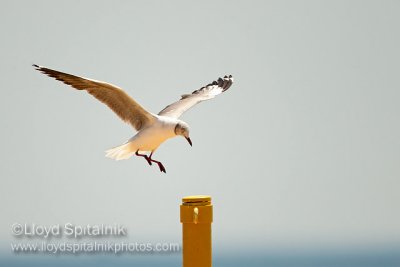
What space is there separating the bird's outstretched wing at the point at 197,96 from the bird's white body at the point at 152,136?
75 centimetres

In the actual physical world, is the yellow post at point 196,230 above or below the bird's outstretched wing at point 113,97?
below

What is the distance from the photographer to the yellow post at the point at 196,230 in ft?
12.3

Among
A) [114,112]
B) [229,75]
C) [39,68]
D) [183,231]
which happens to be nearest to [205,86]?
[229,75]

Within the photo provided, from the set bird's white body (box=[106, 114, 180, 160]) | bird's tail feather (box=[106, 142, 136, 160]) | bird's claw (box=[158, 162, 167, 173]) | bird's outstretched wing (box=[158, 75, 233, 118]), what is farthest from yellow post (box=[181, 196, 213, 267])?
bird's outstretched wing (box=[158, 75, 233, 118])

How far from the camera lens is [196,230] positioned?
12.3 ft

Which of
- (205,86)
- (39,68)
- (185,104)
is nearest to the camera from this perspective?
(39,68)

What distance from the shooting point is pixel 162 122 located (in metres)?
6.54

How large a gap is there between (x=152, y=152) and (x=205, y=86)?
2197mm

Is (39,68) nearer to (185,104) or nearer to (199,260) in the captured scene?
(185,104)

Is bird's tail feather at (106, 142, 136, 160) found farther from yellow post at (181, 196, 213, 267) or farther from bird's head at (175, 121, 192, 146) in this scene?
yellow post at (181, 196, 213, 267)

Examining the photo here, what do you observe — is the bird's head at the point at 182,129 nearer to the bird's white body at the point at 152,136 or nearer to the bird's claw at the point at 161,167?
the bird's white body at the point at 152,136

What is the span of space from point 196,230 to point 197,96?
14.6ft

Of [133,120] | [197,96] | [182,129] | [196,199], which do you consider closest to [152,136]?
[182,129]

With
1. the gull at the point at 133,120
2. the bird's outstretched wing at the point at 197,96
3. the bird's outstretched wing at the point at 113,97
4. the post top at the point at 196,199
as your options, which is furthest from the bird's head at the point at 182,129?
the post top at the point at 196,199
